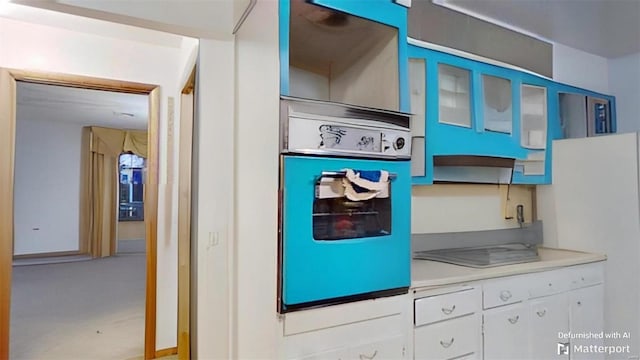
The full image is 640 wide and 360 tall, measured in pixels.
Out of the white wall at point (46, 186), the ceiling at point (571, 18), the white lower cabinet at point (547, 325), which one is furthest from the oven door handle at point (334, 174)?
the white wall at point (46, 186)

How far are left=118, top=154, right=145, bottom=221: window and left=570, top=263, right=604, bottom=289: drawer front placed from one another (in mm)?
6698

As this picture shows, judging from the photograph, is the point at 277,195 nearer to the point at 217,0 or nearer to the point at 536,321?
the point at 217,0

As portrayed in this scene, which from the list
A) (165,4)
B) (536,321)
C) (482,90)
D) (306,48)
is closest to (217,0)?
(165,4)

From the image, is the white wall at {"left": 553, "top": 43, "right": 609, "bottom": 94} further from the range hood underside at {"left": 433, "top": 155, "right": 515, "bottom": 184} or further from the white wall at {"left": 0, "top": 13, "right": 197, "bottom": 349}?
the white wall at {"left": 0, "top": 13, "right": 197, "bottom": 349}

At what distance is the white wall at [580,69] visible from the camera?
3170 mm

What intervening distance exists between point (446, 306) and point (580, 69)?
2720mm

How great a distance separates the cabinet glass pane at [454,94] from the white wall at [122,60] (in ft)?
5.14

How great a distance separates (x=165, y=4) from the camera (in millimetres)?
1691

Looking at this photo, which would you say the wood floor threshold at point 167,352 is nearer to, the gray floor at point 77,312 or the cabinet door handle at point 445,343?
the gray floor at point 77,312

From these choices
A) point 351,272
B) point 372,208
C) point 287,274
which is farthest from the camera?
point 372,208

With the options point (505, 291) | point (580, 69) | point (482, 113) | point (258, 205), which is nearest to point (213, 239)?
point (258, 205)

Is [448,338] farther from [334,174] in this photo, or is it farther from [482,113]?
[482,113]

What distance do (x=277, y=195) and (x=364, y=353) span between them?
74 centimetres

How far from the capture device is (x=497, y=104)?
253 centimetres
